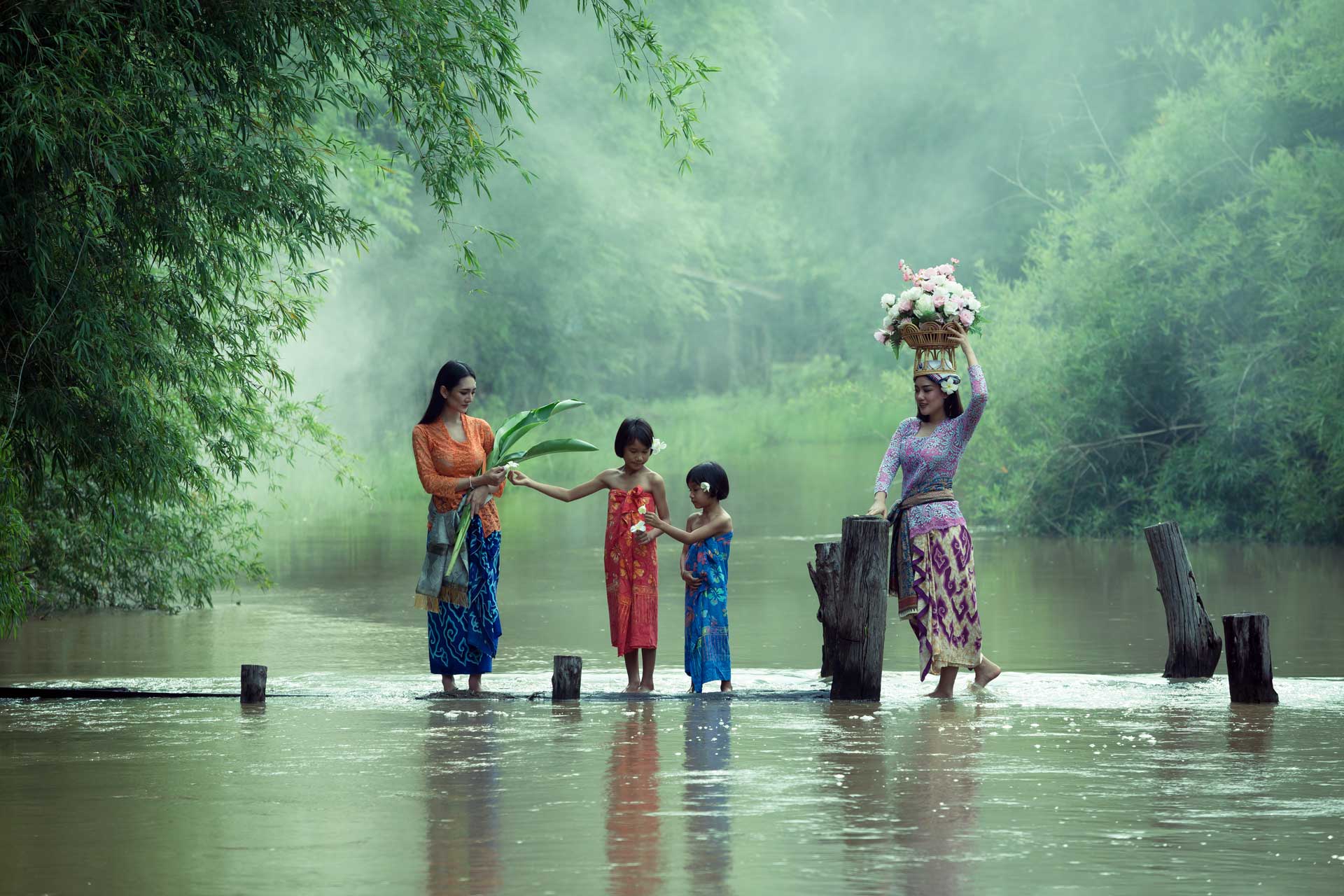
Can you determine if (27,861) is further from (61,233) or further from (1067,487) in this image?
(1067,487)

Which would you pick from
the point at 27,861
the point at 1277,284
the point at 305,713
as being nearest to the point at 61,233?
the point at 305,713

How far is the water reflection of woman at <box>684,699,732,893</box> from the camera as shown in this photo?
7.06 meters

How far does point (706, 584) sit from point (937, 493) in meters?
1.40

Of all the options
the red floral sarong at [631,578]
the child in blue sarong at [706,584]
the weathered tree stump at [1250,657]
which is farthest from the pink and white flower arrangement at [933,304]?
the weathered tree stump at [1250,657]

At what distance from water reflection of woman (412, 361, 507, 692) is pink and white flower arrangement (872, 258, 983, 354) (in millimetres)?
2413

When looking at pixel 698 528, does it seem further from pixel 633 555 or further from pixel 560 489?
pixel 560 489

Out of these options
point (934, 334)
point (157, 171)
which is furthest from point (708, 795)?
point (157, 171)

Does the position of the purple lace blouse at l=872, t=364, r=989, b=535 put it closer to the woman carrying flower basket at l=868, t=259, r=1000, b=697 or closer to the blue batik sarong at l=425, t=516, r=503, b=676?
the woman carrying flower basket at l=868, t=259, r=1000, b=697

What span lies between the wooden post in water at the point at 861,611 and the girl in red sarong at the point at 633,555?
1.14 metres

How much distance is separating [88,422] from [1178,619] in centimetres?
658

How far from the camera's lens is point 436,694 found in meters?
11.5

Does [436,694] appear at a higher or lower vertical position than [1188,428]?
lower

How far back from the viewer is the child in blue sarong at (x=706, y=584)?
11422 mm

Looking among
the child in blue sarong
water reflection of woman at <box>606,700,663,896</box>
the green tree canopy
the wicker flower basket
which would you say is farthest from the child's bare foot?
the green tree canopy
